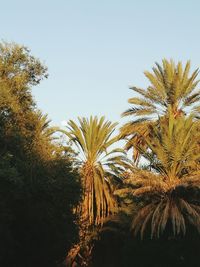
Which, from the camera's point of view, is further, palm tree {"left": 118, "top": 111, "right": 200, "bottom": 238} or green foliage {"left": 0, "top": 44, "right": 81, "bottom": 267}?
palm tree {"left": 118, "top": 111, "right": 200, "bottom": 238}

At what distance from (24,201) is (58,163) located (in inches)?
107

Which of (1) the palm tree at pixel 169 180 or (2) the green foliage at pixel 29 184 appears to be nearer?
(2) the green foliage at pixel 29 184

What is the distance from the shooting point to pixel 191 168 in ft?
89.7

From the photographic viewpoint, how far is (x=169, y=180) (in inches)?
1040

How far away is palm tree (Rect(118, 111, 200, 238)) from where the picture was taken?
25094 mm

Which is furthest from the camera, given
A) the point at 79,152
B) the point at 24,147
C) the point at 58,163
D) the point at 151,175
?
the point at 79,152

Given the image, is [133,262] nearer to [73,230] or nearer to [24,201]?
[73,230]

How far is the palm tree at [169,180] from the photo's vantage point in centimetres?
2509

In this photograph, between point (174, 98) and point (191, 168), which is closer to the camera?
point (191, 168)

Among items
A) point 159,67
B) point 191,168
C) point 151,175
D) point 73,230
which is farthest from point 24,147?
point 159,67

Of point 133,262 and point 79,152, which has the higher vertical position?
point 79,152

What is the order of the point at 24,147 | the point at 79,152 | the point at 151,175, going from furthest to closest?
the point at 79,152, the point at 151,175, the point at 24,147

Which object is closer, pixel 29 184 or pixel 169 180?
pixel 29 184

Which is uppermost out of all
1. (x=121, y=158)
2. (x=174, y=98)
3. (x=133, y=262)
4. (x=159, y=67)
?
(x=159, y=67)
